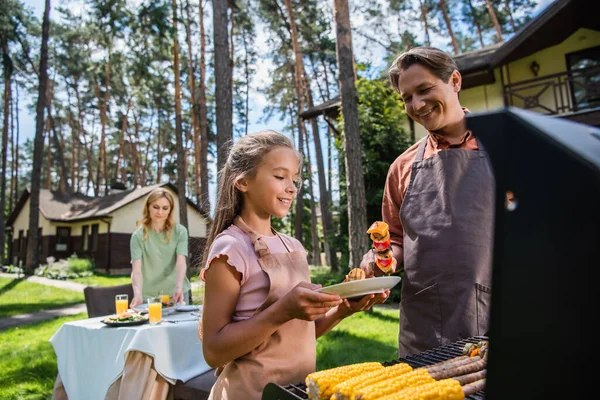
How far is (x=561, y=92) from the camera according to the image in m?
10.3

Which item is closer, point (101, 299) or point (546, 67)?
point (101, 299)

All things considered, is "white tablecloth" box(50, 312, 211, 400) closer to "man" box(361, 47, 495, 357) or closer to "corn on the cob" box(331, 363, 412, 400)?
"man" box(361, 47, 495, 357)

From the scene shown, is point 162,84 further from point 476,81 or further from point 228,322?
point 228,322

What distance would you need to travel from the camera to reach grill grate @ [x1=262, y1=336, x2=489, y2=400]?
1091 millimetres

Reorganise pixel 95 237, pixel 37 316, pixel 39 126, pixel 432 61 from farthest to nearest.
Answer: pixel 95 237 < pixel 39 126 < pixel 37 316 < pixel 432 61

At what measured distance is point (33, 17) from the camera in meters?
25.9

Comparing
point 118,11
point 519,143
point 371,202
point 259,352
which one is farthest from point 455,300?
point 118,11

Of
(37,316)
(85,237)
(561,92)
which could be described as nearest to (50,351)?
(37,316)

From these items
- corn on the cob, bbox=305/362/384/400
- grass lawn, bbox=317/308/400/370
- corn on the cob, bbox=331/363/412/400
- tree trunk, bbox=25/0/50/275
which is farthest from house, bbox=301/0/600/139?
tree trunk, bbox=25/0/50/275

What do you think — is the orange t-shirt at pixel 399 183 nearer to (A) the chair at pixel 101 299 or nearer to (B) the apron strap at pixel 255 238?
(B) the apron strap at pixel 255 238

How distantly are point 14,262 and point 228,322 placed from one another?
124 ft

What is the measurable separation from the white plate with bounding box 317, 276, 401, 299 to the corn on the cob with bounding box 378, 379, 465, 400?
0.40 metres

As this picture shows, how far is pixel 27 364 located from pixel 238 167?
569 cm

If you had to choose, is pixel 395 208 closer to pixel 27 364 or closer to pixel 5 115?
pixel 27 364
